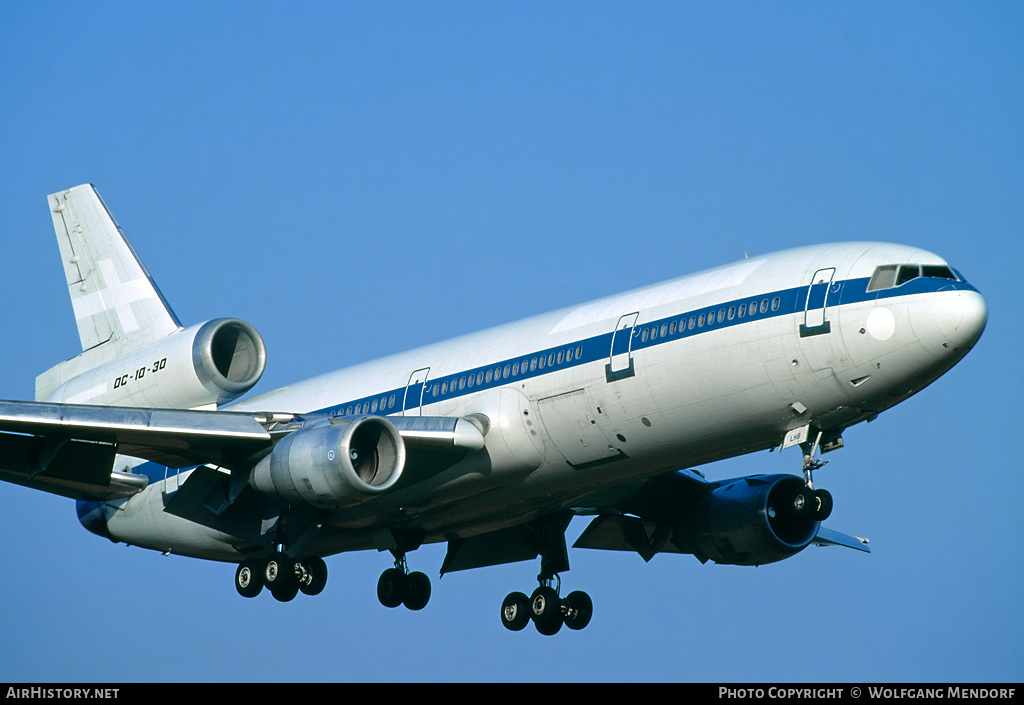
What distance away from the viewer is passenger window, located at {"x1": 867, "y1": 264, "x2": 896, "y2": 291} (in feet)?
87.8

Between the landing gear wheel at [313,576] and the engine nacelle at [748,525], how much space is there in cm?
900

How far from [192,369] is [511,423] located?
8.92 meters

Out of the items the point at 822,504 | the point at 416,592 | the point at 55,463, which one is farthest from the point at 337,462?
the point at 822,504

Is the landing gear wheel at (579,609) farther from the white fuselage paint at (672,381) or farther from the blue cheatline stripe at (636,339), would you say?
the blue cheatline stripe at (636,339)

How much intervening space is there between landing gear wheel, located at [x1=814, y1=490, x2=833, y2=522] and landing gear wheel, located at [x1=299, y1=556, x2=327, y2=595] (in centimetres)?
1319

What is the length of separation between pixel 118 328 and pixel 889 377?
70.8 ft

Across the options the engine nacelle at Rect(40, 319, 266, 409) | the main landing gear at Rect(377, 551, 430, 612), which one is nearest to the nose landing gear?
the main landing gear at Rect(377, 551, 430, 612)

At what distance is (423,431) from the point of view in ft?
99.9

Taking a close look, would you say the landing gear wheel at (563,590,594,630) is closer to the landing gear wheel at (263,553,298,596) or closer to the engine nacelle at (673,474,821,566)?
the engine nacelle at (673,474,821,566)

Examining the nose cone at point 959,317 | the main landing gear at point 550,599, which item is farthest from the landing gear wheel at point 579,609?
the nose cone at point 959,317

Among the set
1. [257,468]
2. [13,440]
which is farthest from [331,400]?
[13,440]

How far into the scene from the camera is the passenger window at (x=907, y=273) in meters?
26.7

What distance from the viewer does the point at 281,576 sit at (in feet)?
109
